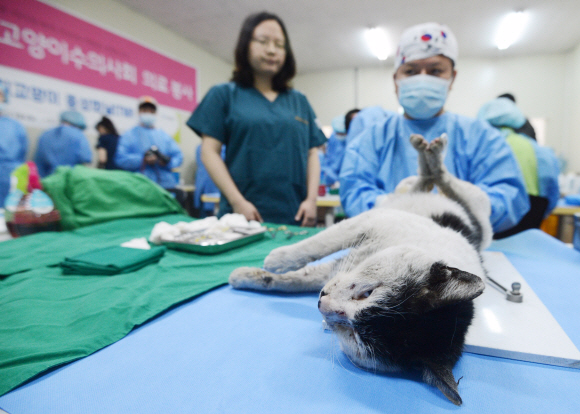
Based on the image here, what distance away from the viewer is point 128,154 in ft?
14.0

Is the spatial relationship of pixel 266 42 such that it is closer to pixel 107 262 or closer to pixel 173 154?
pixel 107 262

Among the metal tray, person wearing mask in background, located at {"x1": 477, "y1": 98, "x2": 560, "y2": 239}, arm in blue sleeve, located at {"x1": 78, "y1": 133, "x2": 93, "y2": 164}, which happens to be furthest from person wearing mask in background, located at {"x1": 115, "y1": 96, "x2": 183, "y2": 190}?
person wearing mask in background, located at {"x1": 477, "y1": 98, "x2": 560, "y2": 239}

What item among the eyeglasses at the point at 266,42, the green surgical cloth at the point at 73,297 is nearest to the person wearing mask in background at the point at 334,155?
the eyeglasses at the point at 266,42

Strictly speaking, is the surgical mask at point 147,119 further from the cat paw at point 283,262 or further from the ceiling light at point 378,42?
the cat paw at point 283,262

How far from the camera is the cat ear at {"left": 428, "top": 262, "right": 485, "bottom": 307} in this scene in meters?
0.53

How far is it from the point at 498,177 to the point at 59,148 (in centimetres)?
445

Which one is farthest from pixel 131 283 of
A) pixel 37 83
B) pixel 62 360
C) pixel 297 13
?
pixel 297 13

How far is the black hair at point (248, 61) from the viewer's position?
175 cm

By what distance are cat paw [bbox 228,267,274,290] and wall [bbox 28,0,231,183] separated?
158 inches

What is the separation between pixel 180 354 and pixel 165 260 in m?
0.58

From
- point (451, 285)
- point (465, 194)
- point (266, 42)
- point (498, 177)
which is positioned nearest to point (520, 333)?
point (451, 285)

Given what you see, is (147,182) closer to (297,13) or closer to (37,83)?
(37,83)

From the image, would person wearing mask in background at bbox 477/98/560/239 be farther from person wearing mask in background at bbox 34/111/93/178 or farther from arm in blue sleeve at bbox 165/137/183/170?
person wearing mask in background at bbox 34/111/93/178

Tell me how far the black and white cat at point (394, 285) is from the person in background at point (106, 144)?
4.15 m
